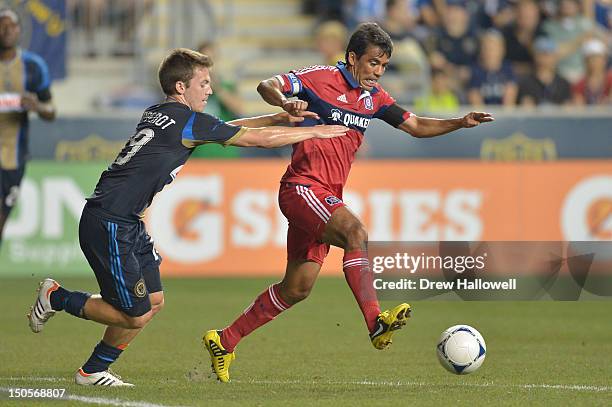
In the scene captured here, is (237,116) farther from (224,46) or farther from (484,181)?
(224,46)

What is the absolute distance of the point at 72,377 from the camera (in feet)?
28.0

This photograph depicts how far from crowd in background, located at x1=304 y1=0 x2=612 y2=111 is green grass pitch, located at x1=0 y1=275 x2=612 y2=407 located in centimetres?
569

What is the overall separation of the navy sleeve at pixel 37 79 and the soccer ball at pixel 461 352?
6948 millimetres

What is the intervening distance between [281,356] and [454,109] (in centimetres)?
900

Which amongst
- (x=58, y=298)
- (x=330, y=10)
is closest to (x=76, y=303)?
(x=58, y=298)

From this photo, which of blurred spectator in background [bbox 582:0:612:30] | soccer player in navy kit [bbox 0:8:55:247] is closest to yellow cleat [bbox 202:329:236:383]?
soccer player in navy kit [bbox 0:8:55:247]

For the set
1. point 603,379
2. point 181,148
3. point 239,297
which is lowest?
point 239,297

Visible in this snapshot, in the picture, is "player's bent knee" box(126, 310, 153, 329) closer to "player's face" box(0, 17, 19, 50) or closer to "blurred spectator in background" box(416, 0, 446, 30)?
"player's face" box(0, 17, 19, 50)

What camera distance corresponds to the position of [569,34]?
20375 millimetres

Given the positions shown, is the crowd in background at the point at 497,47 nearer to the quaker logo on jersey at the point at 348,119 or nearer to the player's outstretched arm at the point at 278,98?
the quaker logo on jersey at the point at 348,119

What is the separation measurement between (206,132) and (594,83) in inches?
478

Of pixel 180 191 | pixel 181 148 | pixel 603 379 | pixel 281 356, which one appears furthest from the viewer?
pixel 180 191

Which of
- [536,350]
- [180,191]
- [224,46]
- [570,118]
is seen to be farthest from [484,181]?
[224,46]

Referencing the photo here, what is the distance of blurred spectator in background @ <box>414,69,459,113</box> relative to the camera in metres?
18.4
